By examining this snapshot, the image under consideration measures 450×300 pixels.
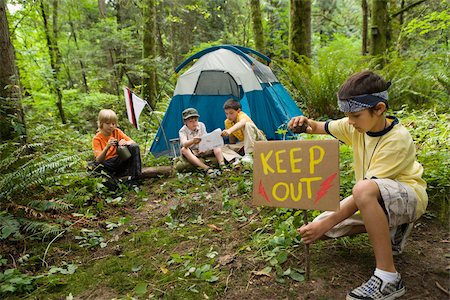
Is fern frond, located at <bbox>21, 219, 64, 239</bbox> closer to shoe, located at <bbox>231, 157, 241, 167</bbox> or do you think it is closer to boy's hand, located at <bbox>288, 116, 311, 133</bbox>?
boy's hand, located at <bbox>288, 116, 311, 133</bbox>

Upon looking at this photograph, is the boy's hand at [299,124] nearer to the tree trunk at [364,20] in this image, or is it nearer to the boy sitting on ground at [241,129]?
the boy sitting on ground at [241,129]

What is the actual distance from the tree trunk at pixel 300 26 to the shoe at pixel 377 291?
240 inches

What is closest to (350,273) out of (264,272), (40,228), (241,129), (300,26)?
(264,272)

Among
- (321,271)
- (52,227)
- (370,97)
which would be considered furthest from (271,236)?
(52,227)

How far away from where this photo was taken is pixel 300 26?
7.00 metres

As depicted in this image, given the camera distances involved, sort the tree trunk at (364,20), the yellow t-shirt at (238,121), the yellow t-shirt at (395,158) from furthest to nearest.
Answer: the tree trunk at (364,20), the yellow t-shirt at (238,121), the yellow t-shirt at (395,158)

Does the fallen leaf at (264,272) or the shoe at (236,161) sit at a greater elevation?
the shoe at (236,161)

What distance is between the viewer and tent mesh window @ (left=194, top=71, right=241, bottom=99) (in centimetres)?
559

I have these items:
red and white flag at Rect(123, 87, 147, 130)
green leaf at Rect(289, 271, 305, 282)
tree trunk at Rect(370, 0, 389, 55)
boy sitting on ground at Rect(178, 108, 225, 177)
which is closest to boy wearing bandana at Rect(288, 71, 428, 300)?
green leaf at Rect(289, 271, 305, 282)

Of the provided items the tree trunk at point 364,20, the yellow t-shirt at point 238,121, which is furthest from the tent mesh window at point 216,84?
the tree trunk at point 364,20

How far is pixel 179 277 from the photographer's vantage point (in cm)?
185

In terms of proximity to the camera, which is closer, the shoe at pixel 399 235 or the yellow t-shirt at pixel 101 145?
the shoe at pixel 399 235

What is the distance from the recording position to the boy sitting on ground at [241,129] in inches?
176

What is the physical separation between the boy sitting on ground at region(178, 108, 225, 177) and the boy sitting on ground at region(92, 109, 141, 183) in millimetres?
689
